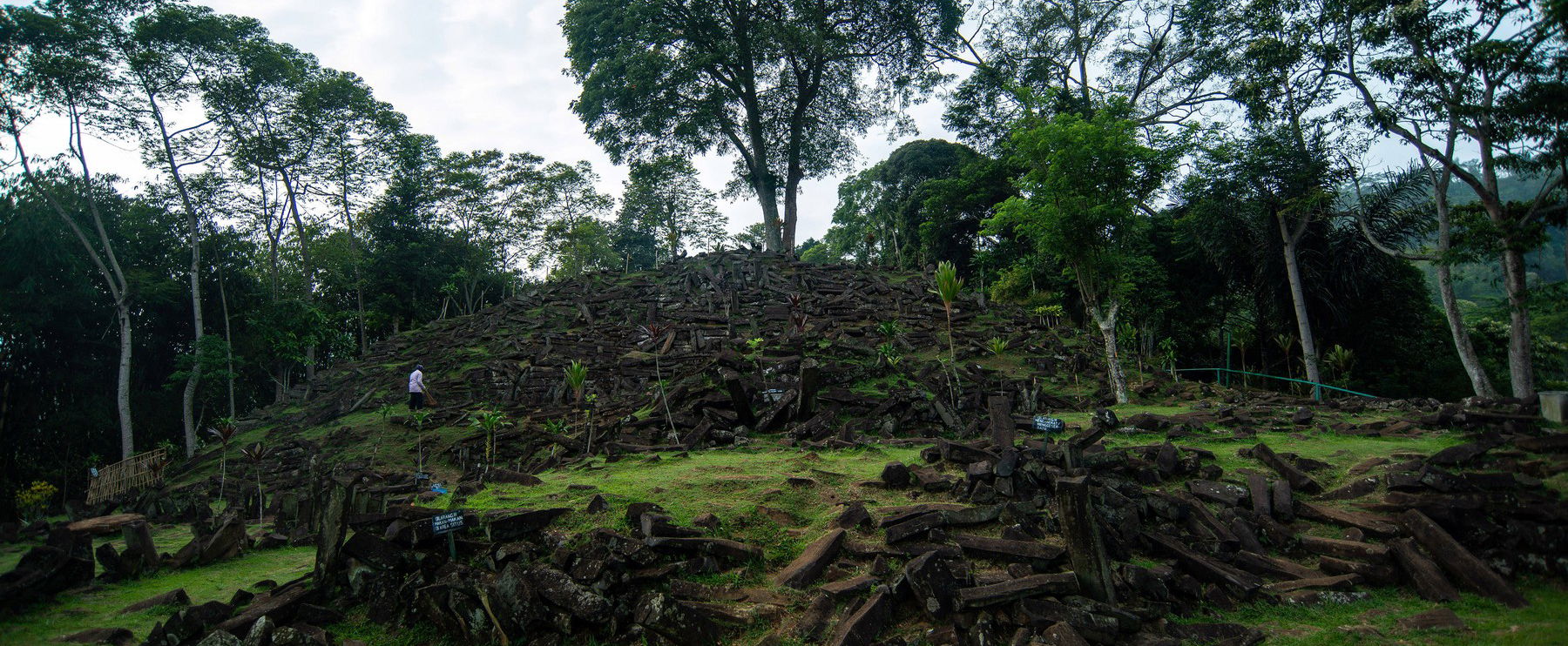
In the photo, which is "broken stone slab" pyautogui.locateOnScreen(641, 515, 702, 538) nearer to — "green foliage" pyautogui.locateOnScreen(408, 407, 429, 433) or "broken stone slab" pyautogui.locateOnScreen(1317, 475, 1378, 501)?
"broken stone slab" pyautogui.locateOnScreen(1317, 475, 1378, 501)

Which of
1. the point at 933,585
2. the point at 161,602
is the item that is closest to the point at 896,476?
the point at 933,585

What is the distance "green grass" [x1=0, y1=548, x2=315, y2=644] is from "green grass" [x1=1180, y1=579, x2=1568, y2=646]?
777cm

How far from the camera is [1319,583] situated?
16.5ft

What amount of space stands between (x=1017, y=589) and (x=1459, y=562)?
355 centimetres

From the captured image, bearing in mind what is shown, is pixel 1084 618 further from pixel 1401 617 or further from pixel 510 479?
pixel 510 479

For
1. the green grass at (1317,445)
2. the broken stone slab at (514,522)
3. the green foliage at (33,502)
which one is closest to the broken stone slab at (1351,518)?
the green grass at (1317,445)

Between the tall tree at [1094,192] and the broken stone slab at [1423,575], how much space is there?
8.57 meters

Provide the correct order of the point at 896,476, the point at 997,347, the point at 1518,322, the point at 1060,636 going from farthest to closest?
the point at 997,347, the point at 1518,322, the point at 896,476, the point at 1060,636

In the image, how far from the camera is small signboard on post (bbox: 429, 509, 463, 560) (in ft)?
16.7

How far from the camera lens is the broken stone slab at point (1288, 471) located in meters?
6.73

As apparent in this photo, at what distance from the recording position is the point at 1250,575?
5141 mm

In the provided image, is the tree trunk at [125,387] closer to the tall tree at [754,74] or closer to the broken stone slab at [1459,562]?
the tall tree at [754,74]

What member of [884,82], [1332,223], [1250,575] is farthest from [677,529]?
[884,82]

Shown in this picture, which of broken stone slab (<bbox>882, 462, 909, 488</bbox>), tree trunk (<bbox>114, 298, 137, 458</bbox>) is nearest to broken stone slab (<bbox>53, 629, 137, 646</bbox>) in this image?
broken stone slab (<bbox>882, 462, 909, 488</bbox>)
